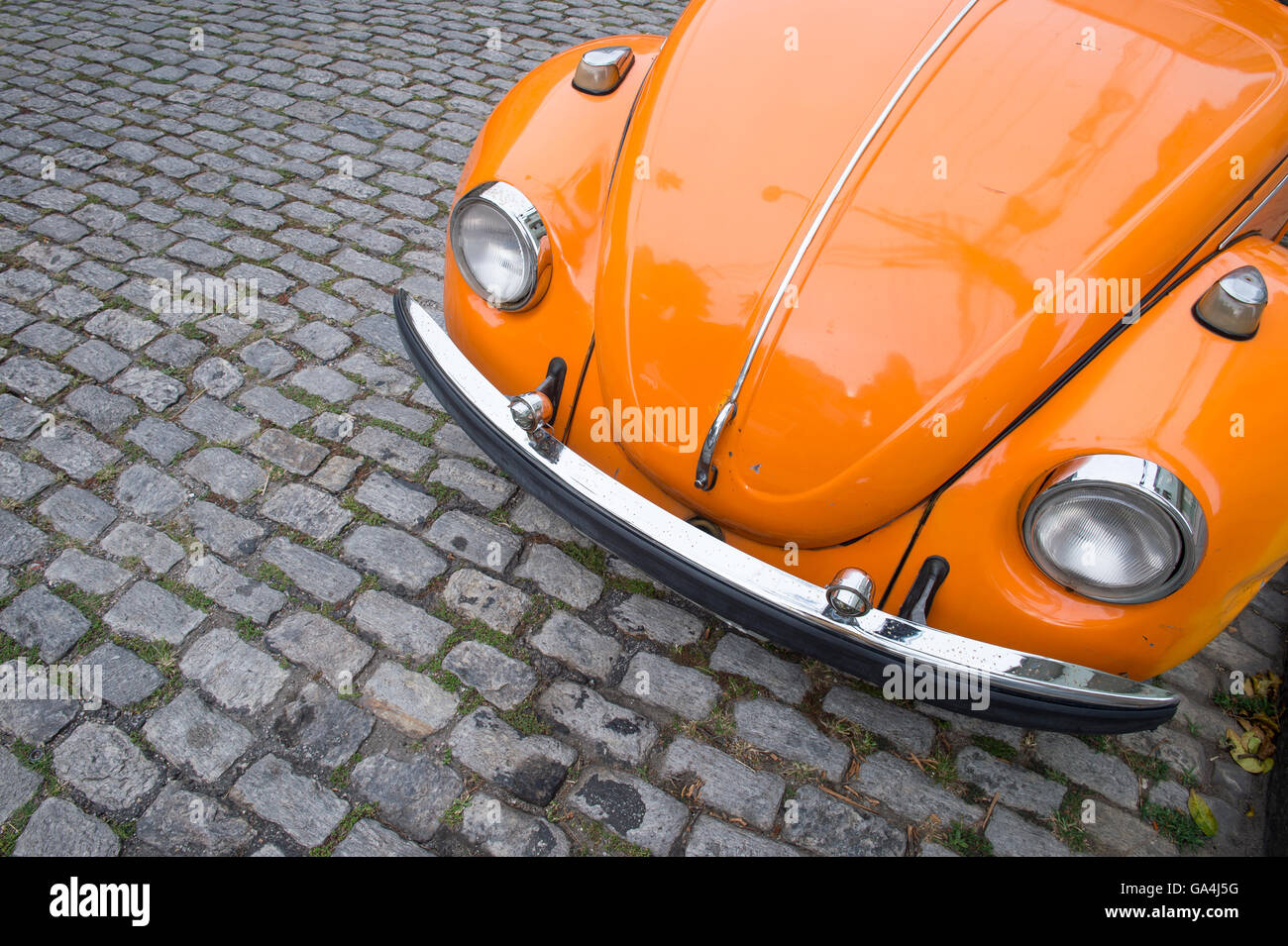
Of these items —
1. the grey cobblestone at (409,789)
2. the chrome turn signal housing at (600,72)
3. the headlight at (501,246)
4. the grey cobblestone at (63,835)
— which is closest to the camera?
the grey cobblestone at (63,835)

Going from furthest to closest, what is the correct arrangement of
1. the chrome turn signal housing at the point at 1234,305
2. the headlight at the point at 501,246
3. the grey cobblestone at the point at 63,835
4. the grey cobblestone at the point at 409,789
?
1. the headlight at the point at 501,246
2. the grey cobblestone at the point at 409,789
3. the grey cobblestone at the point at 63,835
4. the chrome turn signal housing at the point at 1234,305

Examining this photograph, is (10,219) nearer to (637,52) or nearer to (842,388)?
(637,52)

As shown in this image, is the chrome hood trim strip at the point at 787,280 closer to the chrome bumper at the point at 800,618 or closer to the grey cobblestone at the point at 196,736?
the chrome bumper at the point at 800,618

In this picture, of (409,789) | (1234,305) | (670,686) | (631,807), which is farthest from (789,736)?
(1234,305)

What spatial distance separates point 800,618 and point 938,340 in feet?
2.20

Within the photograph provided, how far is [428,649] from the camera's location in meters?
2.34

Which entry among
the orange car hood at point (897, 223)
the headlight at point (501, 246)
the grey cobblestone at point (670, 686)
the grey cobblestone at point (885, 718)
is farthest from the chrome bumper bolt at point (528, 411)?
the grey cobblestone at point (885, 718)

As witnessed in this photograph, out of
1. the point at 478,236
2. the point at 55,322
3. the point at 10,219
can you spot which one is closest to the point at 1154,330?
the point at 478,236

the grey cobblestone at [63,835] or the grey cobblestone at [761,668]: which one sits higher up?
the grey cobblestone at [761,668]

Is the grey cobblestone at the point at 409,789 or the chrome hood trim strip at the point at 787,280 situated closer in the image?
the chrome hood trim strip at the point at 787,280

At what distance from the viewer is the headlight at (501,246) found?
7.12 ft

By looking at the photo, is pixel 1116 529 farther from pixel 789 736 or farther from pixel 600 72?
pixel 600 72

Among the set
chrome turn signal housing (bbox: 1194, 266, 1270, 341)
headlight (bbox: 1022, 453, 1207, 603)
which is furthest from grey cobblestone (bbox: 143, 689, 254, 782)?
chrome turn signal housing (bbox: 1194, 266, 1270, 341)

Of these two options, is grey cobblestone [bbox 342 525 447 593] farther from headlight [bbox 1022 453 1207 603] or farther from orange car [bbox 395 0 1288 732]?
headlight [bbox 1022 453 1207 603]
